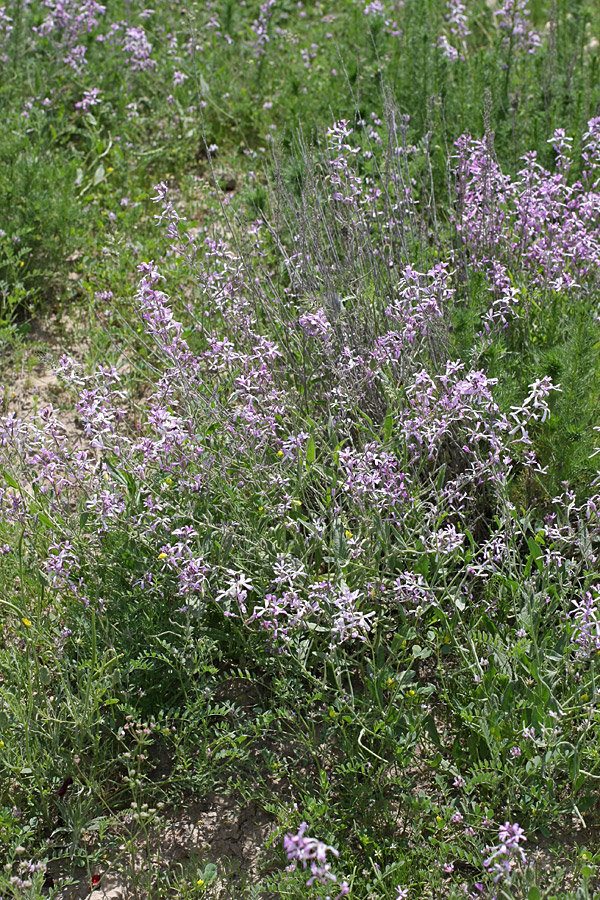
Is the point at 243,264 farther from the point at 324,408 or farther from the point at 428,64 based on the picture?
the point at 428,64

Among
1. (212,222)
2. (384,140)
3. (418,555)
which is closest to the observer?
(418,555)

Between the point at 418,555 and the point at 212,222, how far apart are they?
2591 mm

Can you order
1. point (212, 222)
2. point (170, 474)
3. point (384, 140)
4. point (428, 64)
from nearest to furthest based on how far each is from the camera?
1. point (170, 474)
2. point (384, 140)
3. point (212, 222)
4. point (428, 64)

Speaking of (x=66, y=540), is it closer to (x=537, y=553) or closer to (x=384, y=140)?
(x=537, y=553)

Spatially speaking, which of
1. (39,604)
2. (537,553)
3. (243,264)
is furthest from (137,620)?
(243,264)

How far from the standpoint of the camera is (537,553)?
2.73 m

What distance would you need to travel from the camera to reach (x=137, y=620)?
2.83 meters

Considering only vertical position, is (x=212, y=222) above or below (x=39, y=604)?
above

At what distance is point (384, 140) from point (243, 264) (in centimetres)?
134

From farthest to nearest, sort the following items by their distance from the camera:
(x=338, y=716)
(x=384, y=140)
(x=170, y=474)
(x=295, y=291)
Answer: (x=384, y=140) < (x=295, y=291) < (x=170, y=474) < (x=338, y=716)

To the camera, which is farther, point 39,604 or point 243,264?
point 243,264

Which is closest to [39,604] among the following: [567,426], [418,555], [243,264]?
[418,555]

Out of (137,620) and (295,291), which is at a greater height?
(295,291)

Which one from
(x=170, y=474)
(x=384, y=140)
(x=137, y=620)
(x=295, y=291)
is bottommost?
(x=137, y=620)
